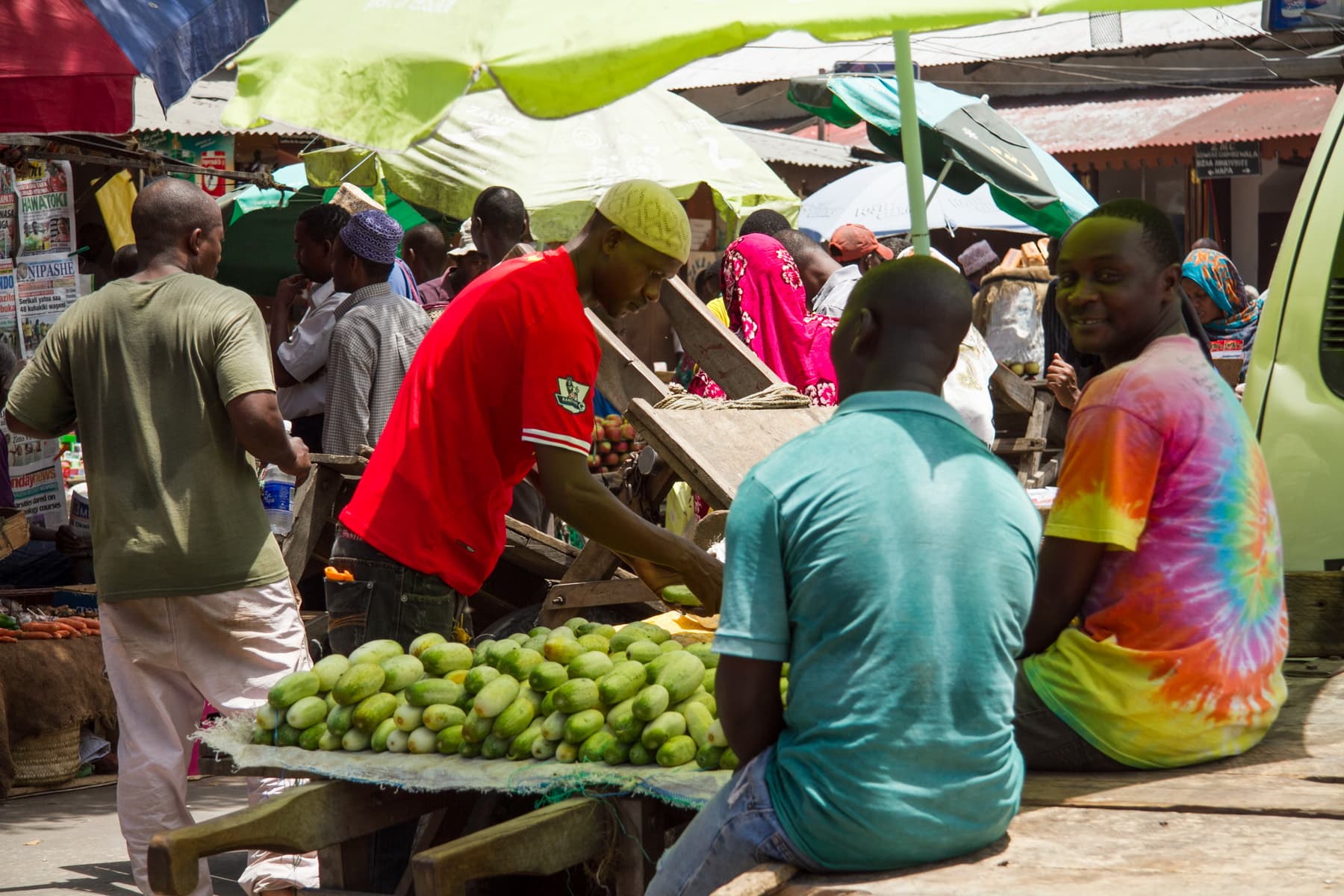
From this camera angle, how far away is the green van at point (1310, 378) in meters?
4.02

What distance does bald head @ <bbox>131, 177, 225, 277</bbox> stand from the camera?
14.9 feet

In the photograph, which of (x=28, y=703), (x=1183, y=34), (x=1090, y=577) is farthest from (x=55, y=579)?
(x=1183, y=34)

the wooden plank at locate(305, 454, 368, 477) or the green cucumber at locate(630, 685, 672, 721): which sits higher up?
the wooden plank at locate(305, 454, 368, 477)

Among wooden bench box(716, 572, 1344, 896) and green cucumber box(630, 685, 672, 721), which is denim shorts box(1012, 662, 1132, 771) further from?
green cucumber box(630, 685, 672, 721)

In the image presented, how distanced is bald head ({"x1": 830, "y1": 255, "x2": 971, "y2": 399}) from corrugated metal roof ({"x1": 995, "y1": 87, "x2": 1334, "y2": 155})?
12.9m

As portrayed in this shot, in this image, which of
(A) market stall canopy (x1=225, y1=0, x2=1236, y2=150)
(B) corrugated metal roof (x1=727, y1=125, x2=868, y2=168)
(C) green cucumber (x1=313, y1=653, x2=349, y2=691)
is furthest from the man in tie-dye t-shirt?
(B) corrugated metal roof (x1=727, y1=125, x2=868, y2=168)

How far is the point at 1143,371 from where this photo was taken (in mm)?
2963

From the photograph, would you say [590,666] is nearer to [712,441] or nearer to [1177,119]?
[712,441]

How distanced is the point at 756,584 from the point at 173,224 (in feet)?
9.50

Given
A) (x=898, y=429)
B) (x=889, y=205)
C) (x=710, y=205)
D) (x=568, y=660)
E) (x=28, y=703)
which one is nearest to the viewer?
(x=898, y=429)

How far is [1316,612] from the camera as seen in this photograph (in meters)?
4.12

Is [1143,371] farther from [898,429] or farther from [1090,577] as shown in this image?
[898,429]

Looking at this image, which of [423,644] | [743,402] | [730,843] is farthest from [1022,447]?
[730,843]

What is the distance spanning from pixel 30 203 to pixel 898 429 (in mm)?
6876
